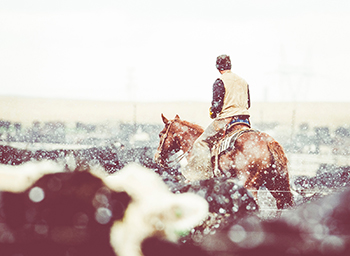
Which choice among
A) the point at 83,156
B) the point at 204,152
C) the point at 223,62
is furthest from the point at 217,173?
the point at 83,156

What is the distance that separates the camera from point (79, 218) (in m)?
1.46

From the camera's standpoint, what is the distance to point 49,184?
59.1 inches

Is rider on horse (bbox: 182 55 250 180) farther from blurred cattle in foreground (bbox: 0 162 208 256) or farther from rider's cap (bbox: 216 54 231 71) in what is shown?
blurred cattle in foreground (bbox: 0 162 208 256)

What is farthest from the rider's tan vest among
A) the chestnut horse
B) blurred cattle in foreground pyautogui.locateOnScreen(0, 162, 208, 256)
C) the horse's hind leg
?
blurred cattle in foreground pyautogui.locateOnScreen(0, 162, 208, 256)

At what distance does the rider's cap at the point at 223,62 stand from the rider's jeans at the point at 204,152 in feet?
1.48

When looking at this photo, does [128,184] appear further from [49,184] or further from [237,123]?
[237,123]

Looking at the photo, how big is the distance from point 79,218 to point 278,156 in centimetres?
178

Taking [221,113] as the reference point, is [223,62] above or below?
above

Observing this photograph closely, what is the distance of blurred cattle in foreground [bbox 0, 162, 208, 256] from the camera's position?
1.42 meters

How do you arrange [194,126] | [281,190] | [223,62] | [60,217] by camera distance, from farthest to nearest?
[194,126] < [281,190] < [223,62] < [60,217]

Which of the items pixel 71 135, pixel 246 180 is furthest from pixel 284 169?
pixel 71 135

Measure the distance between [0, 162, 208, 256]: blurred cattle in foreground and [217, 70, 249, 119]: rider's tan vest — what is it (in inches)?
49.4

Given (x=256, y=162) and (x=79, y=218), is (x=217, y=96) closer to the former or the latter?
(x=256, y=162)

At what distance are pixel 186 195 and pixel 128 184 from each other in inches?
12.2
